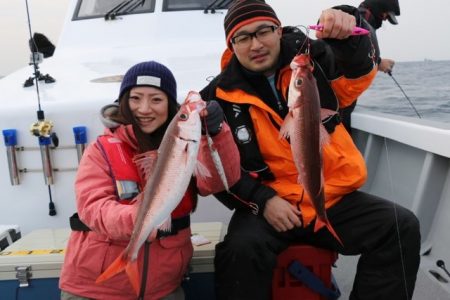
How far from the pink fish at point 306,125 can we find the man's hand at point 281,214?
0.56m

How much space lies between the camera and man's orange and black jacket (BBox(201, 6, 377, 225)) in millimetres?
2738

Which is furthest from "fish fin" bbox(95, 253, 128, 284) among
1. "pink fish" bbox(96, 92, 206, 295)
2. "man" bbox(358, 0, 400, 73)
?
"man" bbox(358, 0, 400, 73)

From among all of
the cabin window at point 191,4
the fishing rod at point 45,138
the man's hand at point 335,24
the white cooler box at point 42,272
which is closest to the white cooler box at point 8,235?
the white cooler box at point 42,272

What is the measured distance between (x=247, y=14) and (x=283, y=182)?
1.04m

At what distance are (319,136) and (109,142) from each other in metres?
1.13

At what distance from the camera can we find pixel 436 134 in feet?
10.4

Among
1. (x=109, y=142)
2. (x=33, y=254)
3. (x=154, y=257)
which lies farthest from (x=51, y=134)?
(x=154, y=257)

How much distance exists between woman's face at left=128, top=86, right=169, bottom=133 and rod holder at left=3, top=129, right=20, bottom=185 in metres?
1.77

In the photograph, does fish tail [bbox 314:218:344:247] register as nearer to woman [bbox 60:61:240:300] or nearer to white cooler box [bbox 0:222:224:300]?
woman [bbox 60:61:240:300]

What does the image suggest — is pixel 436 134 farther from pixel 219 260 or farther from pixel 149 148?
pixel 149 148

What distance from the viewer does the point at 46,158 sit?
3803 mm

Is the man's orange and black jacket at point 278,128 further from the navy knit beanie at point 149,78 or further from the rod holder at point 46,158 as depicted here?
the rod holder at point 46,158

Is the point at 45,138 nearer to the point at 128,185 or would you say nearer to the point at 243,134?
the point at 128,185

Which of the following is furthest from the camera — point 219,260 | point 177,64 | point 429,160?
point 177,64
